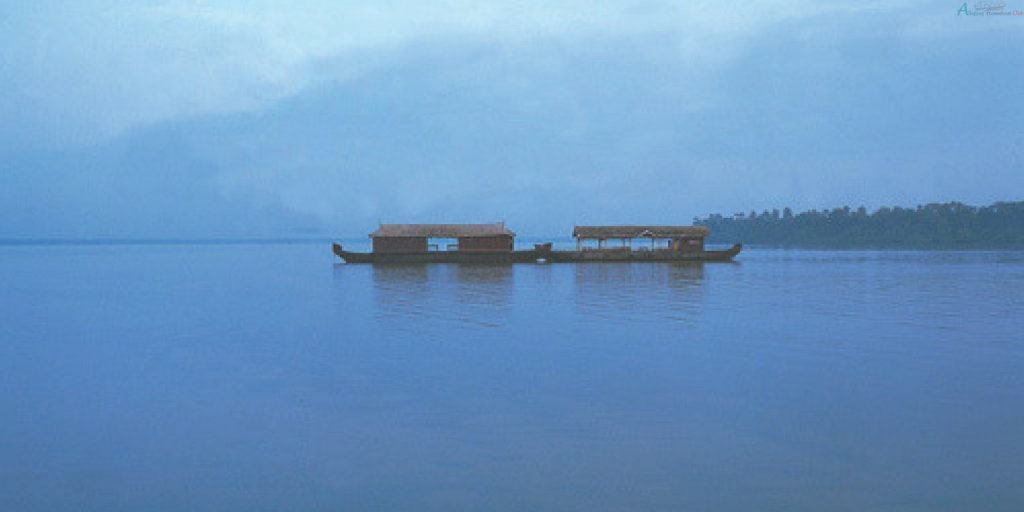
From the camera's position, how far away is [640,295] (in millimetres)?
31484

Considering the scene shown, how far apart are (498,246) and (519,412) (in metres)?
46.9

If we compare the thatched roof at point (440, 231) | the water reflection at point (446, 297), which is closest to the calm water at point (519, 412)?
the water reflection at point (446, 297)

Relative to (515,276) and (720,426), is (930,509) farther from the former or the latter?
(515,276)

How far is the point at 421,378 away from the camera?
14.0 metres

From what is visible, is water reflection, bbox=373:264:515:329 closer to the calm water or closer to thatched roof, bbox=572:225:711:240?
the calm water

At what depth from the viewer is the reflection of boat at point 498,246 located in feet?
184

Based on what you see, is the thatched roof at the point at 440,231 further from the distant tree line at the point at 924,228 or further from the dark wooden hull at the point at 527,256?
the distant tree line at the point at 924,228

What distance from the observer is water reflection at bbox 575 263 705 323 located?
2466 centimetres

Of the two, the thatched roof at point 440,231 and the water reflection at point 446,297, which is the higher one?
the thatched roof at point 440,231

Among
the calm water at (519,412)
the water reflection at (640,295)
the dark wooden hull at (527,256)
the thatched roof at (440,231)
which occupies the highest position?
the thatched roof at (440,231)

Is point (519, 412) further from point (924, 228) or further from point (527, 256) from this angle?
point (924, 228)

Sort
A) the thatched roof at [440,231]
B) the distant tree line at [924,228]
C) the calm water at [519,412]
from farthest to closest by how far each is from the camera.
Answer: the distant tree line at [924,228]
the thatched roof at [440,231]
the calm water at [519,412]

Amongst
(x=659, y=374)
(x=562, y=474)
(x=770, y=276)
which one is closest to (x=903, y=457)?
(x=562, y=474)

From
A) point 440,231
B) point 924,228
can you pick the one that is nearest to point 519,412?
point 440,231
